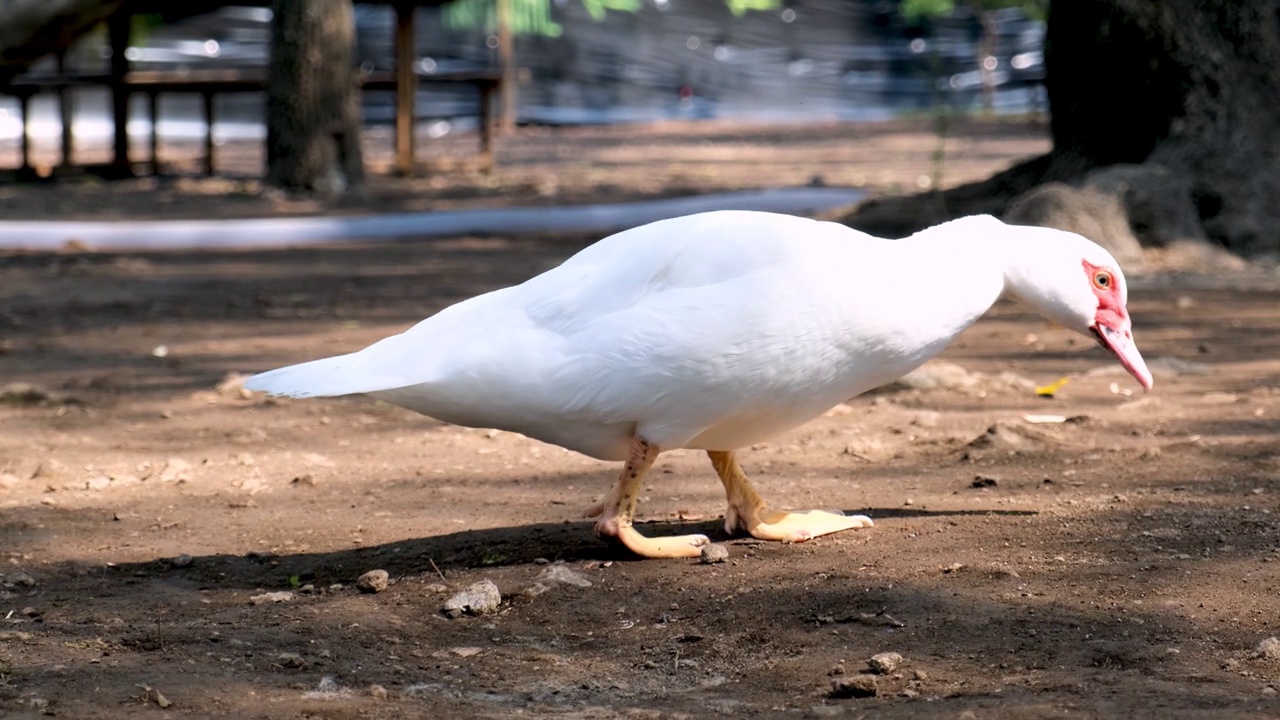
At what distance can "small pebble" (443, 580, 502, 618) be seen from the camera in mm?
3354

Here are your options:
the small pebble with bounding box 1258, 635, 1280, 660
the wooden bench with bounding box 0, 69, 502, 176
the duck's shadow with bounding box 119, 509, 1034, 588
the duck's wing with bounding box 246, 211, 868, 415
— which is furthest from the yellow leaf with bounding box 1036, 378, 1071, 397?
the wooden bench with bounding box 0, 69, 502, 176

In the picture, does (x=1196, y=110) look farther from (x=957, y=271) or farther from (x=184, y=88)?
(x=184, y=88)

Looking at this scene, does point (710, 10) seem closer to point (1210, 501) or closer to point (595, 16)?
point (595, 16)

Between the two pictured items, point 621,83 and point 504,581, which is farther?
point 621,83

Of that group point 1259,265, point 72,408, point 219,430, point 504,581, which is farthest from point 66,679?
point 1259,265

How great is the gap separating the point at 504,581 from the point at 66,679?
1.06 meters

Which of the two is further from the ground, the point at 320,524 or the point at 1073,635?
the point at 1073,635

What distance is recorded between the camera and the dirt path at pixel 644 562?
2814 millimetres

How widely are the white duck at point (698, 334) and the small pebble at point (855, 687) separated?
78cm

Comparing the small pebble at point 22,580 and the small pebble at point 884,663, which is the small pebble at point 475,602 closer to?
the small pebble at point 884,663

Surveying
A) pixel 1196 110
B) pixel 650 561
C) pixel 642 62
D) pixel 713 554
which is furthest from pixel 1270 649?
pixel 642 62

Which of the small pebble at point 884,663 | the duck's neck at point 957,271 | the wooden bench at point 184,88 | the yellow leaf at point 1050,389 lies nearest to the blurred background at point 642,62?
the wooden bench at point 184,88

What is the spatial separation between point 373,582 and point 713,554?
0.80m

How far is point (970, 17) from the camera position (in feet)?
101
